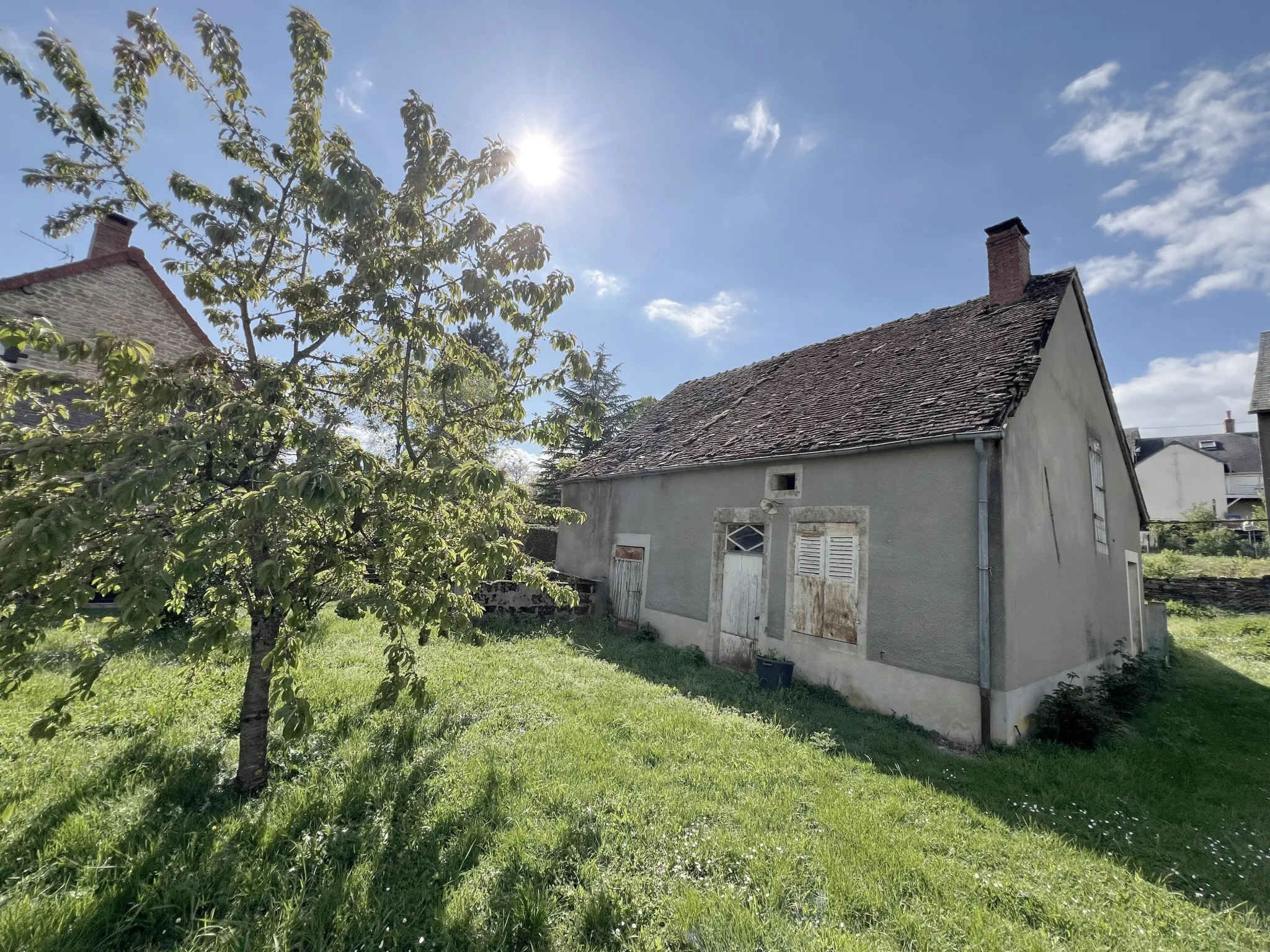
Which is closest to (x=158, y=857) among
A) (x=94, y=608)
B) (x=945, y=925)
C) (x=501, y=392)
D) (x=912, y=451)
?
(x=501, y=392)

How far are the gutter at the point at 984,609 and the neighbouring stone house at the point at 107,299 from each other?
46.1 ft

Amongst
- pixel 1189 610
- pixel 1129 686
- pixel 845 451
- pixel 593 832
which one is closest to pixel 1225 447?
pixel 1189 610

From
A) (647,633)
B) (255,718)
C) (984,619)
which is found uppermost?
(984,619)

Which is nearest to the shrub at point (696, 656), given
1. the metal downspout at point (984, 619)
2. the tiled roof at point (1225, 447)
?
the metal downspout at point (984, 619)

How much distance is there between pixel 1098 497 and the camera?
10125mm

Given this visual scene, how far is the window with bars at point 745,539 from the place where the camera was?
373 inches

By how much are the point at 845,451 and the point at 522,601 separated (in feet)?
24.1

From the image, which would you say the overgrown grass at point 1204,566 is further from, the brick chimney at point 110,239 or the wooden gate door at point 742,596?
the brick chimney at point 110,239

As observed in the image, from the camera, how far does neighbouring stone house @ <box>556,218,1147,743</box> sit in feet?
22.1

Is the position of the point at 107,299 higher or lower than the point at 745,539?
higher

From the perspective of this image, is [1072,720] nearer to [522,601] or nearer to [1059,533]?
[1059,533]

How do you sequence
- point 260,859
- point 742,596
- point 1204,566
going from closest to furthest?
point 260,859, point 742,596, point 1204,566

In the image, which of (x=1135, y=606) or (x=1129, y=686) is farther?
(x=1135, y=606)

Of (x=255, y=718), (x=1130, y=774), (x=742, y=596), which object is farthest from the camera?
(x=742, y=596)
